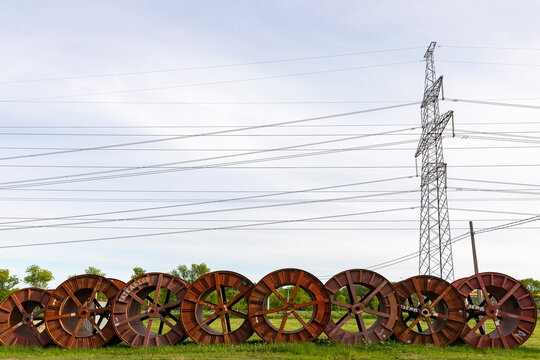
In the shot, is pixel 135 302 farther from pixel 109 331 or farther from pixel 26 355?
pixel 26 355

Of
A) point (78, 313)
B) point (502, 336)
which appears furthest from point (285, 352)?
point (502, 336)

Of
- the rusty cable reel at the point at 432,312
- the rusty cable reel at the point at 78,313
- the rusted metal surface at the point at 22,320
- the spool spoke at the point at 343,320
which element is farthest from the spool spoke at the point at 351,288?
the rusted metal surface at the point at 22,320

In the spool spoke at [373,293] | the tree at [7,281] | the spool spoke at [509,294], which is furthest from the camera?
the tree at [7,281]

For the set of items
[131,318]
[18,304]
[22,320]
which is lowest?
[22,320]

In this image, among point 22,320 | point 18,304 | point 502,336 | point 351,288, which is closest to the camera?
point 502,336

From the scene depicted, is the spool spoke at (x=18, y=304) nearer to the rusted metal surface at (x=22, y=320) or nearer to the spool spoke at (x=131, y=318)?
the rusted metal surface at (x=22, y=320)

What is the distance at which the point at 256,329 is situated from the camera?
20000mm

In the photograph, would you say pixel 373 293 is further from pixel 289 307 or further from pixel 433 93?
pixel 433 93

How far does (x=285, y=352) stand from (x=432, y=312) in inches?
273

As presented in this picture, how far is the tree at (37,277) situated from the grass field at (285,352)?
6677 cm

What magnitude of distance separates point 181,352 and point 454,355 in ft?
33.9

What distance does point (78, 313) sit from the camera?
21234 mm

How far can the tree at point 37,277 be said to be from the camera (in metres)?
80.6

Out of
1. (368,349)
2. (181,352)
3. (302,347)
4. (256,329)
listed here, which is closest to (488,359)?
(368,349)
